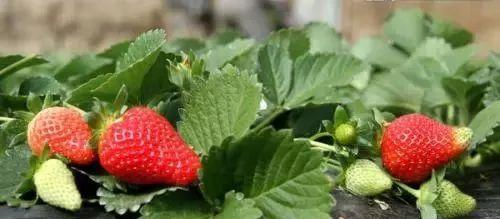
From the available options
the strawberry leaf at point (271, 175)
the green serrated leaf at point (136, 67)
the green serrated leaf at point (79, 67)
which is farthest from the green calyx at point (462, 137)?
the green serrated leaf at point (79, 67)

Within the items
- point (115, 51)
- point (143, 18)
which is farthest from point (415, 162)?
point (143, 18)

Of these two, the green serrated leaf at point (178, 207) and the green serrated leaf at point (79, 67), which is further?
the green serrated leaf at point (79, 67)

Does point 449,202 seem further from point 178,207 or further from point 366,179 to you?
point 178,207

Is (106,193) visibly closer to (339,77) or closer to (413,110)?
(339,77)

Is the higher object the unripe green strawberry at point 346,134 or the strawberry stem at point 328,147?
the unripe green strawberry at point 346,134

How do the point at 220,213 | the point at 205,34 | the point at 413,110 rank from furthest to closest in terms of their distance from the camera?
1. the point at 205,34
2. the point at 413,110
3. the point at 220,213

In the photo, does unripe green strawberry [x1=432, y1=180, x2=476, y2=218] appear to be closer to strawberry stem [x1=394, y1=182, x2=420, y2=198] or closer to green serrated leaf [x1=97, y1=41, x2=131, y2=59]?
strawberry stem [x1=394, y1=182, x2=420, y2=198]

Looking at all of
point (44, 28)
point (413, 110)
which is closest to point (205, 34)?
point (44, 28)

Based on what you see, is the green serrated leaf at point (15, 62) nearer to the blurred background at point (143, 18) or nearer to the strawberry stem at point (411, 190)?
the strawberry stem at point (411, 190)
